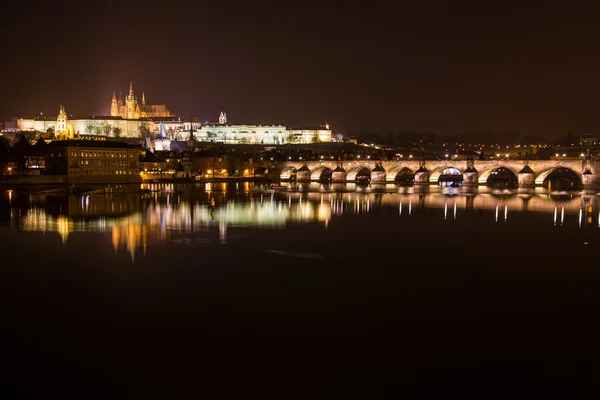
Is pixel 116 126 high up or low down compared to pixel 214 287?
up

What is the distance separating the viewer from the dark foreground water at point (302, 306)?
692 cm

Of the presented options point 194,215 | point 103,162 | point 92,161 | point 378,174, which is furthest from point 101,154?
point 378,174

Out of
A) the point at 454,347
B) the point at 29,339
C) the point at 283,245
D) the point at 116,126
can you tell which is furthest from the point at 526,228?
the point at 116,126

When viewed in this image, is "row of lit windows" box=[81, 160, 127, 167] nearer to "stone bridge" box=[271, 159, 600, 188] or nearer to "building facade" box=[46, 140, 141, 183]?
"building facade" box=[46, 140, 141, 183]

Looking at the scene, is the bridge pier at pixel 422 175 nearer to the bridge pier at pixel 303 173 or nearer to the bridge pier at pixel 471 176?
the bridge pier at pixel 471 176

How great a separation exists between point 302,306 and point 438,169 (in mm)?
58458

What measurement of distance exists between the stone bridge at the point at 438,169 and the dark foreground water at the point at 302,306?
1528 inches

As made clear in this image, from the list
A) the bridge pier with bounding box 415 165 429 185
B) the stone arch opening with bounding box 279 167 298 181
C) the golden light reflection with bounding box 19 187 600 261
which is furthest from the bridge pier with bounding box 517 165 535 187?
the stone arch opening with bounding box 279 167 298 181

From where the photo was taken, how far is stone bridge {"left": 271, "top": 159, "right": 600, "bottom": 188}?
176 ft

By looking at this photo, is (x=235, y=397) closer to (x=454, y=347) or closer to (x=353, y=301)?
(x=454, y=347)

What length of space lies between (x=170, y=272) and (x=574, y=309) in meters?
7.75

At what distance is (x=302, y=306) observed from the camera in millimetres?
9398

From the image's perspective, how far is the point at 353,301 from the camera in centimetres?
975

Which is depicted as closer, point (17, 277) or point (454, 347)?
point (454, 347)
